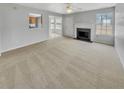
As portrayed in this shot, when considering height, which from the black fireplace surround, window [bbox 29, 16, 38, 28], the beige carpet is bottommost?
the beige carpet

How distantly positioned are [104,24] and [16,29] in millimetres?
5260

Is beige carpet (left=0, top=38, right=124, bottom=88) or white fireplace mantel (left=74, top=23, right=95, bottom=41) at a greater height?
white fireplace mantel (left=74, top=23, right=95, bottom=41)

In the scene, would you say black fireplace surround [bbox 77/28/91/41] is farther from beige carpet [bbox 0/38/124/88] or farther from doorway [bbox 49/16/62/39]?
beige carpet [bbox 0/38/124/88]

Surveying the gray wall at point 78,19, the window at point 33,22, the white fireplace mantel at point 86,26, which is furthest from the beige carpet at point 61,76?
the white fireplace mantel at point 86,26

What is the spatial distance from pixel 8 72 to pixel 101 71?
100 inches

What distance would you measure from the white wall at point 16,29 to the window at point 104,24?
395 cm

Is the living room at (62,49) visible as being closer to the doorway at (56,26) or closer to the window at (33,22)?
the window at (33,22)

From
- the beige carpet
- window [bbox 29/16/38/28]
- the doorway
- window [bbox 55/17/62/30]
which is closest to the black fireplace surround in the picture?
the doorway

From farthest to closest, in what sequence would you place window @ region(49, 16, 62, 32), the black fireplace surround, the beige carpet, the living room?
1. window @ region(49, 16, 62, 32)
2. the black fireplace surround
3. the living room
4. the beige carpet

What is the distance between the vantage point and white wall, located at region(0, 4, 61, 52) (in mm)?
4949

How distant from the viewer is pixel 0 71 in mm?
2977

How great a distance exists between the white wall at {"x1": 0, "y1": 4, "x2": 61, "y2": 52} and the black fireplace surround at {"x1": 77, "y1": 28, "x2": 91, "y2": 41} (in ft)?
11.0

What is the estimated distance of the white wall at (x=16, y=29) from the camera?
495 cm

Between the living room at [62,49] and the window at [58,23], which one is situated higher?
the window at [58,23]
